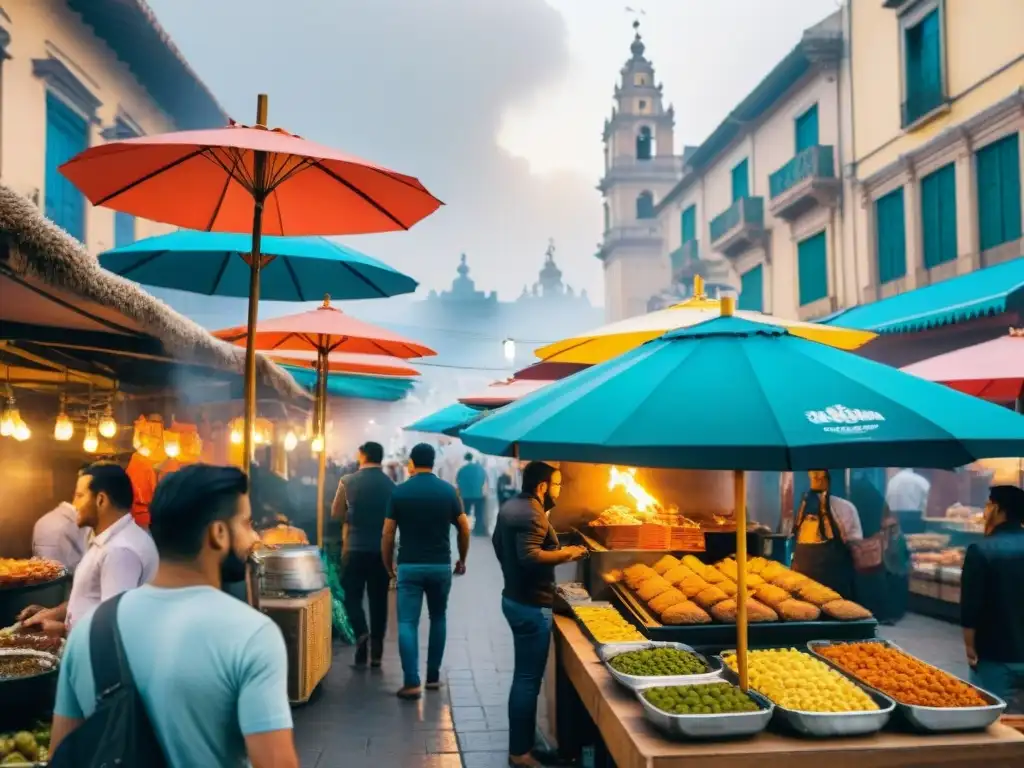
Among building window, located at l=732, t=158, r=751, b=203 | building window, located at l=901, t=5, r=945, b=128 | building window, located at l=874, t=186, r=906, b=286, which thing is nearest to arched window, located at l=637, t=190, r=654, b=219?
building window, located at l=732, t=158, r=751, b=203

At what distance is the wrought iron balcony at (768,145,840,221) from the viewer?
18.7m

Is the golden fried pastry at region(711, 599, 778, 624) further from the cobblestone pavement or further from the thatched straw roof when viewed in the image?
the thatched straw roof

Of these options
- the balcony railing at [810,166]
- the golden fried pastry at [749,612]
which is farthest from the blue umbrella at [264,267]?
the balcony railing at [810,166]

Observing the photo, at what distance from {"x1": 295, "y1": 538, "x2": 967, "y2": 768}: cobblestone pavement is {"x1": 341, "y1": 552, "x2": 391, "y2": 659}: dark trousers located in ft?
1.10

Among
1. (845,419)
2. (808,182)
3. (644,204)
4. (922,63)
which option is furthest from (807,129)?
(644,204)

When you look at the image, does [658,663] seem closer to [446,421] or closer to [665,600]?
[665,600]

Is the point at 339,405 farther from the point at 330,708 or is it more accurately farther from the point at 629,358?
the point at 629,358

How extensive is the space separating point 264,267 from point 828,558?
605cm

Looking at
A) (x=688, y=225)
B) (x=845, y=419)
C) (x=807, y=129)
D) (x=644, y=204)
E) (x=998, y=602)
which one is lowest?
(x=998, y=602)

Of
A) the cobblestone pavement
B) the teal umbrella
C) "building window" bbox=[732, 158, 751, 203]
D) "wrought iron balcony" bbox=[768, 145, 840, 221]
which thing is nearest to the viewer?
the teal umbrella

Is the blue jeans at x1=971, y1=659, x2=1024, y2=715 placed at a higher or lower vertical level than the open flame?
lower

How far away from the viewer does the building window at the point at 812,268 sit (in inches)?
776

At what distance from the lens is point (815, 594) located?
5.36 metres

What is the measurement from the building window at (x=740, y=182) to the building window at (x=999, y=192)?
1013cm
